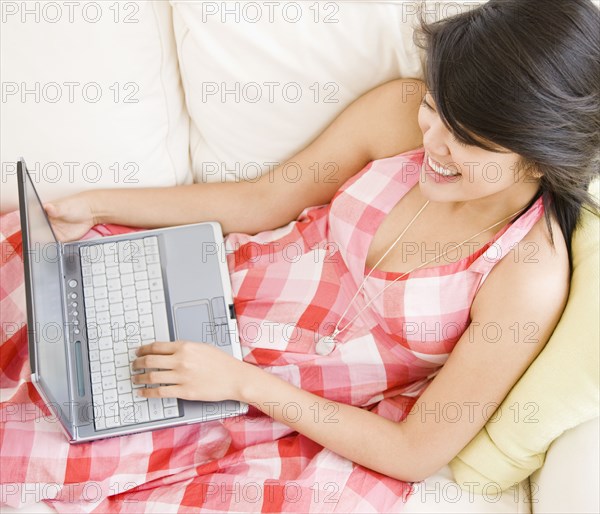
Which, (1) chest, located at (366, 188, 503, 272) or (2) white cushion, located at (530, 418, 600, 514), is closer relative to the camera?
(2) white cushion, located at (530, 418, 600, 514)

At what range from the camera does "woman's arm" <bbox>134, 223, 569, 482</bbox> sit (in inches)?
36.7

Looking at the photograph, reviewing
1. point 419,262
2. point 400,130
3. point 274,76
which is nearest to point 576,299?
point 419,262

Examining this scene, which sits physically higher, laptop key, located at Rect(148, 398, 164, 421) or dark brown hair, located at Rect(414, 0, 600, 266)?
dark brown hair, located at Rect(414, 0, 600, 266)

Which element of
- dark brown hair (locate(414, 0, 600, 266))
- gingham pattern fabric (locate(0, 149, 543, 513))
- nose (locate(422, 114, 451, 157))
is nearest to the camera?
dark brown hair (locate(414, 0, 600, 266))

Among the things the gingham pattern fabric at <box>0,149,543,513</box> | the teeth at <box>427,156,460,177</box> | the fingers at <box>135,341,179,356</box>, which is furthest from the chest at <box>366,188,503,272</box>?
the fingers at <box>135,341,179,356</box>

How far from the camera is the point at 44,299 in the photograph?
94 cm

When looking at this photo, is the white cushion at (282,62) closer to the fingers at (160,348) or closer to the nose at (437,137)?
the nose at (437,137)

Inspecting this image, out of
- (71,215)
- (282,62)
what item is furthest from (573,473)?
(71,215)

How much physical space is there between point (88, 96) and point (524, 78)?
0.72 meters

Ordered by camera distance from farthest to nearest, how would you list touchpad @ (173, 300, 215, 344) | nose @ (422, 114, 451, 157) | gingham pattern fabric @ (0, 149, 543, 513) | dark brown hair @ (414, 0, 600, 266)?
1. touchpad @ (173, 300, 215, 344)
2. gingham pattern fabric @ (0, 149, 543, 513)
3. nose @ (422, 114, 451, 157)
4. dark brown hair @ (414, 0, 600, 266)

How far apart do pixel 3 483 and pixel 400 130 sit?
32.3 inches

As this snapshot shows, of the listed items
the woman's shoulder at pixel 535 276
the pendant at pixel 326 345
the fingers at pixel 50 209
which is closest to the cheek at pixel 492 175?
the woman's shoulder at pixel 535 276

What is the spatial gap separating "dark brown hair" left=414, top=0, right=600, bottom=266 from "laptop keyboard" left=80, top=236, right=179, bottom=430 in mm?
564

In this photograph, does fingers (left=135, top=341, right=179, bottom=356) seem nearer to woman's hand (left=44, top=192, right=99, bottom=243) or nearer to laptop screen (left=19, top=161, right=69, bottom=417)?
laptop screen (left=19, top=161, right=69, bottom=417)
